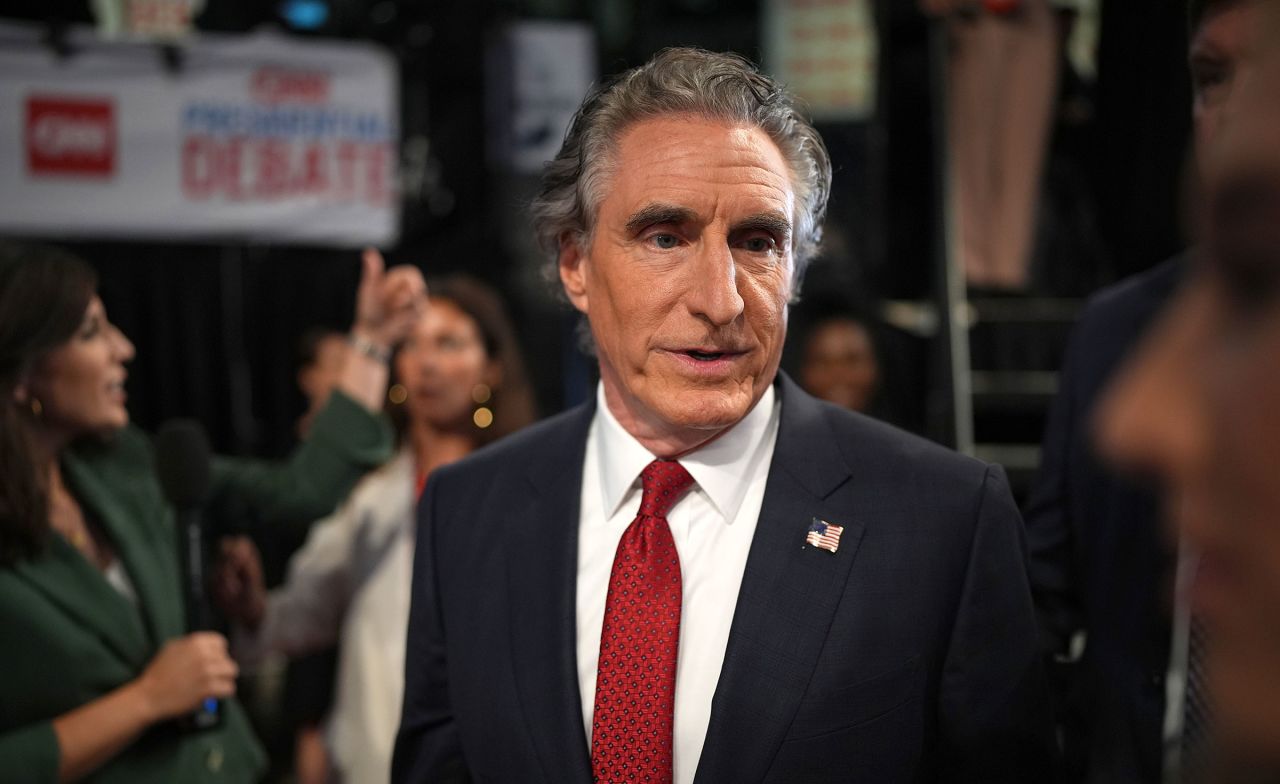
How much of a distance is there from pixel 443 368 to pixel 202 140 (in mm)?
2580

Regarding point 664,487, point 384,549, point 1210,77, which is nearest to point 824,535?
point 664,487

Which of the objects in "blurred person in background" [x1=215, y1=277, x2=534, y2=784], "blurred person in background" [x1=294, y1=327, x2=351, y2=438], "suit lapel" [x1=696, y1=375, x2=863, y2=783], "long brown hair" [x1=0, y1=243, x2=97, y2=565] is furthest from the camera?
"blurred person in background" [x1=294, y1=327, x2=351, y2=438]

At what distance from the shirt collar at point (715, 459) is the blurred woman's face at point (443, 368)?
1.53 m

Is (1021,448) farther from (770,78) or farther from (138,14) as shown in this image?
(138,14)

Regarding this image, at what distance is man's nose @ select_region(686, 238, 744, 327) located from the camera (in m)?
1.53

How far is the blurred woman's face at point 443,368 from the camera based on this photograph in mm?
3207

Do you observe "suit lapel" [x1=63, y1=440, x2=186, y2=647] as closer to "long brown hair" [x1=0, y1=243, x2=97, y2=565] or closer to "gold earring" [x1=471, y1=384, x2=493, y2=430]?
"long brown hair" [x1=0, y1=243, x2=97, y2=565]

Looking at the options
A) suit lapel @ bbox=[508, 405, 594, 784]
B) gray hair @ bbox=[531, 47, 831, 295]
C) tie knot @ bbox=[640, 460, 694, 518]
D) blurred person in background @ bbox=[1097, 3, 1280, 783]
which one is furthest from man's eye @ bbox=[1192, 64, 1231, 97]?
blurred person in background @ bbox=[1097, 3, 1280, 783]

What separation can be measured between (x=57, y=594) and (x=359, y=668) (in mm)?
1007

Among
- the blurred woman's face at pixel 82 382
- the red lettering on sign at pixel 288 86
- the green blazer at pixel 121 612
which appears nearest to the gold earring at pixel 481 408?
the green blazer at pixel 121 612

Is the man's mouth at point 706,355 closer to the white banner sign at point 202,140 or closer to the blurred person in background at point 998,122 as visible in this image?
the blurred person in background at point 998,122

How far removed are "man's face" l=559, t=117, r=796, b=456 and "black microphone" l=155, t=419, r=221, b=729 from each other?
108 cm

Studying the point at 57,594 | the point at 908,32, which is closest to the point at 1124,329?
the point at 57,594

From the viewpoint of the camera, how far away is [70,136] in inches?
196
